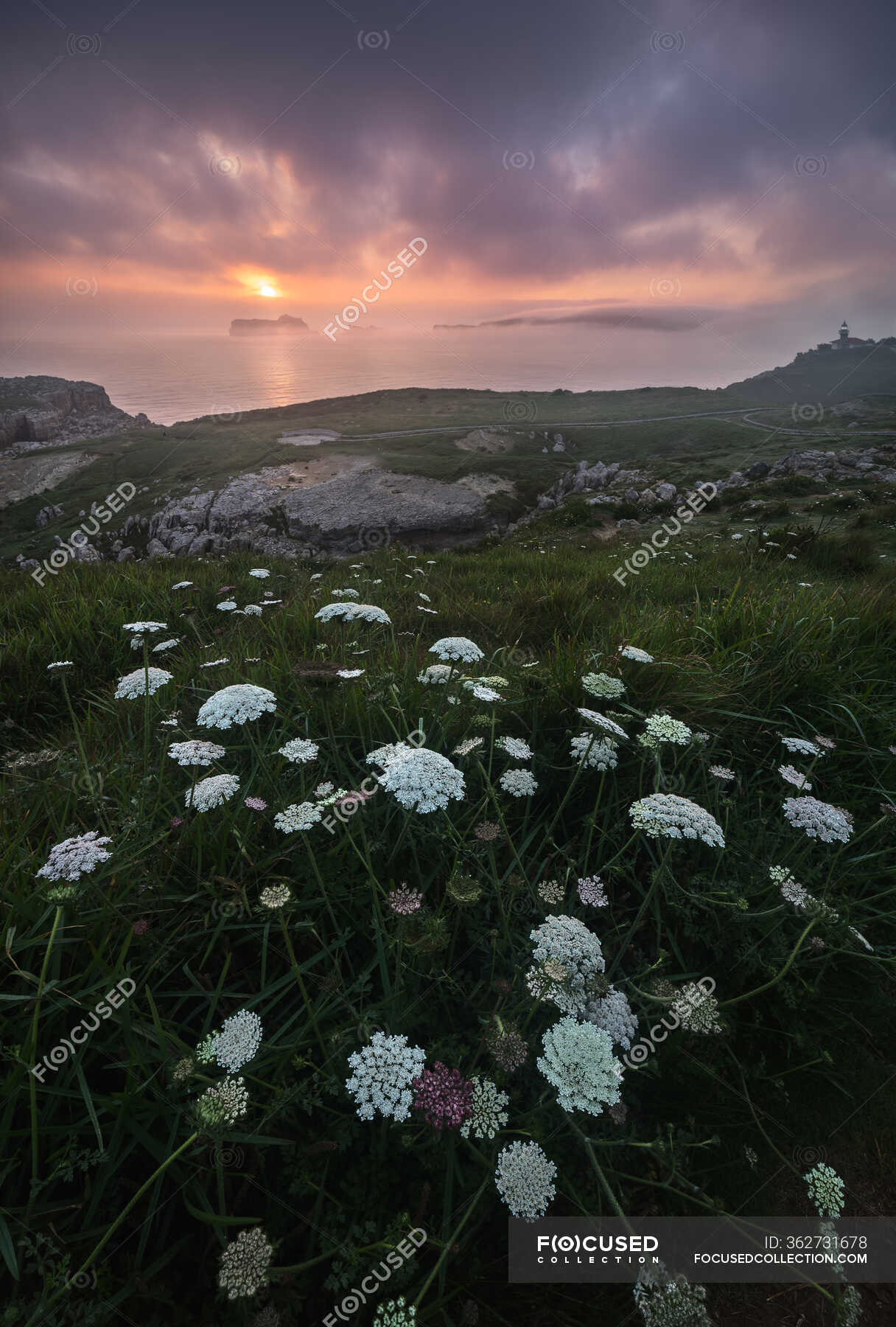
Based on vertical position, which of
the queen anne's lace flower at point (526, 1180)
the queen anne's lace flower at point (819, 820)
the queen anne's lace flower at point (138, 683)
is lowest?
the queen anne's lace flower at point (526, 1180)

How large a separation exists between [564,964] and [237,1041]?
40.6 inches

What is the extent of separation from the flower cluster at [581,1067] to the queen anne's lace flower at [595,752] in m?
1.08

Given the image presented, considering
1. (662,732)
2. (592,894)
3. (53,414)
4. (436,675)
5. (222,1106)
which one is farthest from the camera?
(53,414)

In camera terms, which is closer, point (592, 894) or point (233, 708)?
point (592, 894)

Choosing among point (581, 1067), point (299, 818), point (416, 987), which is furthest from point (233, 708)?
point (581, 1067)

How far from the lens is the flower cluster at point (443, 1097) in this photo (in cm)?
147

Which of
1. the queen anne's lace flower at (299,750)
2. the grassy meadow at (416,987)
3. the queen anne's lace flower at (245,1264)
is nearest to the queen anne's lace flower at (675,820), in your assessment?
the grassy meadow at (416,987)

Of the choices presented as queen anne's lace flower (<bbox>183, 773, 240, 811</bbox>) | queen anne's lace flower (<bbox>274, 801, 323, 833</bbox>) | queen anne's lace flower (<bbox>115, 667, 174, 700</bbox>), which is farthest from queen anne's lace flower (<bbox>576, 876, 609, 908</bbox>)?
queen anne's lace flower (<bbox>115, 667, 174, 700</bbox>)

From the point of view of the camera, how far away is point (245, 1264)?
1.27m

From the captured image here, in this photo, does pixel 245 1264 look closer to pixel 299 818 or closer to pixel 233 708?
pixel 299 818

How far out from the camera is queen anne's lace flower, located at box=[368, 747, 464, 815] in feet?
6.33

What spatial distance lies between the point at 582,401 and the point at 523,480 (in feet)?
297

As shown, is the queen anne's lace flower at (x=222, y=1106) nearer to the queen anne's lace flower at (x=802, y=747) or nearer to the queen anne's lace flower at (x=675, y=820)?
the queen anne's lace flower at (x=675, y=820)

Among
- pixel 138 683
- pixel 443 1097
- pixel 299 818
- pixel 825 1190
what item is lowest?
pixel 825 1190
